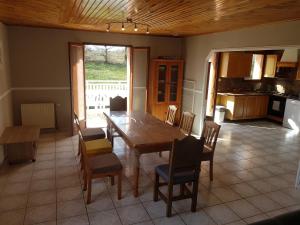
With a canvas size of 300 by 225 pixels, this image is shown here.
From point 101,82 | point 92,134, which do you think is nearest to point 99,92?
point 101,82

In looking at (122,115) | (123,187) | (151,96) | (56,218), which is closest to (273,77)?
(151,96)

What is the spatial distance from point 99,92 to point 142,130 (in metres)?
4.68

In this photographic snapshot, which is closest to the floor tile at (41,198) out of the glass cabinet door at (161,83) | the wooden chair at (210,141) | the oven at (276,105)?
the wooden chair at (210,141)

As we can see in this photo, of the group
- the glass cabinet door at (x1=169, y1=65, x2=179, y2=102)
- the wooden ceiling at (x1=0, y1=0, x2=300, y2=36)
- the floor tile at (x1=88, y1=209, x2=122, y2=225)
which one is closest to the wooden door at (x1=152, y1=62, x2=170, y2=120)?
the glass cabinet door at (x1=169, y1=65, x2=179, y2=102)

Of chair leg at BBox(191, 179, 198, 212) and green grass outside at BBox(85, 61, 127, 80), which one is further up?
green grass outside at BBox(85, 61, 127, 80)

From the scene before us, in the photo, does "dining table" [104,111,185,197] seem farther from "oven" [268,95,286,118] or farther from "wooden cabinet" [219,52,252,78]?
"oven" [268,95,286,118]

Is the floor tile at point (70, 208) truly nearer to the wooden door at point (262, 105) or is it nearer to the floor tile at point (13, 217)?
the floor tile at point (13, 217)

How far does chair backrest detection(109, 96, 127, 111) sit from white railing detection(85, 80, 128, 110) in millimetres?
2693

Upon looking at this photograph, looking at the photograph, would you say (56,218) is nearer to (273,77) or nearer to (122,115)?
(122,115)

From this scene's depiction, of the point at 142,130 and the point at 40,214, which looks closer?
the point at 40,214

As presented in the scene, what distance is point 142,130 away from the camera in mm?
3455

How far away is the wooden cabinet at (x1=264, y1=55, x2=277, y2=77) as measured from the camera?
715cm

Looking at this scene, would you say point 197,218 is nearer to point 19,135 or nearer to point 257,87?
point 19,135

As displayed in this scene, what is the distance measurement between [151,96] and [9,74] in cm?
318
